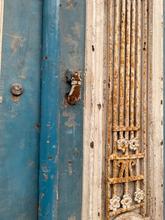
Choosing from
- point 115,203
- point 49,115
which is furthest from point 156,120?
point 49,115

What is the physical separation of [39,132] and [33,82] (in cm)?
18

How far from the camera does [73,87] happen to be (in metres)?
1.10

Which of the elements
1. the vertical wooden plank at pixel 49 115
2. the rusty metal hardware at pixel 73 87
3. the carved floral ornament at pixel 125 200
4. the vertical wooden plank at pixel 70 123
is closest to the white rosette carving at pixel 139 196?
the carved floral ornament at pixel 125 200

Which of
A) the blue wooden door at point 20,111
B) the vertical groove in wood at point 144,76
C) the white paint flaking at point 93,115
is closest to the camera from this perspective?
the blue wooden door at point 20,111

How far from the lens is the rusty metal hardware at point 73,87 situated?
3.63ft

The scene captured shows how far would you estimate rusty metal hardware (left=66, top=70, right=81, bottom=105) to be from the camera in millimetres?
1105

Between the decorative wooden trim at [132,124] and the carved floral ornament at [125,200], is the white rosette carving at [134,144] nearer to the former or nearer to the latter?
the decorative wooden trim at [132,124]

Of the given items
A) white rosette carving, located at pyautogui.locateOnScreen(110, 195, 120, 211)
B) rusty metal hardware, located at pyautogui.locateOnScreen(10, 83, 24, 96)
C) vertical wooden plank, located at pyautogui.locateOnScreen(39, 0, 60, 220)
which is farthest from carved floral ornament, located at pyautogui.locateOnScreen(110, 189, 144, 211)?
rusty metal hardware, located at pyautogui.locateOnScreen(10, 83, 24, 96)

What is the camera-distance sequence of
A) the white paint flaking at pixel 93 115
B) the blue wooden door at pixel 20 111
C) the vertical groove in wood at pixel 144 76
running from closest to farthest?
the blue wooden door at pixel 20 111 < the white paint flaking at pixel 93 115 < the vertical groove in wood at pixel 144 76

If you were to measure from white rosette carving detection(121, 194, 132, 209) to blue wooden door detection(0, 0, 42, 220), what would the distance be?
1.18 feet

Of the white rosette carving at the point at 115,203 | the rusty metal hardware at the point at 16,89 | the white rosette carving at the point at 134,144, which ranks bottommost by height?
the white rosette carving at the point at 115,203

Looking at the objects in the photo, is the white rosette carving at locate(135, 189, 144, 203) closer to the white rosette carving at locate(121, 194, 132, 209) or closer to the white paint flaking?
the white rosette carving at locate(121, 194, 132, 209)

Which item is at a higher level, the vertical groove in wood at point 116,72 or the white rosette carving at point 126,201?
the vertical groove in wood at point 116,72

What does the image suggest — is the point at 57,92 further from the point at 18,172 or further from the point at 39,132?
the point at 18,172
